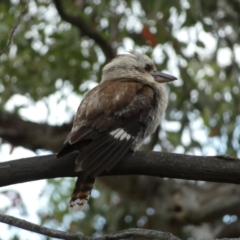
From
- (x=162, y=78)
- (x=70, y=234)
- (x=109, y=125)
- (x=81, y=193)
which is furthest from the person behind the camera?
(x=162, y=78)

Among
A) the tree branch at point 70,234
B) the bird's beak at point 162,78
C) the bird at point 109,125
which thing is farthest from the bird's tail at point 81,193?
the bird's beak at point 162,78

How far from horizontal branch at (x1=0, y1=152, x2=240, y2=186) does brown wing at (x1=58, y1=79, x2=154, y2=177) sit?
12cm

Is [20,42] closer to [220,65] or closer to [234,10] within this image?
[234,10]

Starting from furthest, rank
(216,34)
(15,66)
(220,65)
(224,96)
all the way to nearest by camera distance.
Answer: (220,65)
(224,96)
(216,34)
(15,66)

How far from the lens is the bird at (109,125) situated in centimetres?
244

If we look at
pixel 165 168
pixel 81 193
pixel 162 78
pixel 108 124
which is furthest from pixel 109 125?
pixel 162 78

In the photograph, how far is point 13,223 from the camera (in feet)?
6.52

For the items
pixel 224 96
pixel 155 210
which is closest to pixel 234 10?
pixel 224 96

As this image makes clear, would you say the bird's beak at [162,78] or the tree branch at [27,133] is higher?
the tree branch at [27,133]

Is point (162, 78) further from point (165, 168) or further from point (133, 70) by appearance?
point (165, 168)

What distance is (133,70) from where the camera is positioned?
3.54 metres

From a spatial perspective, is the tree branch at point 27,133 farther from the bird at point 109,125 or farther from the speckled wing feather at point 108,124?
the speckled wing feather at point 108,124

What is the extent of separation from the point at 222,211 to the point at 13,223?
3.12 metres

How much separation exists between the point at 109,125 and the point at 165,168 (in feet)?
1.69
